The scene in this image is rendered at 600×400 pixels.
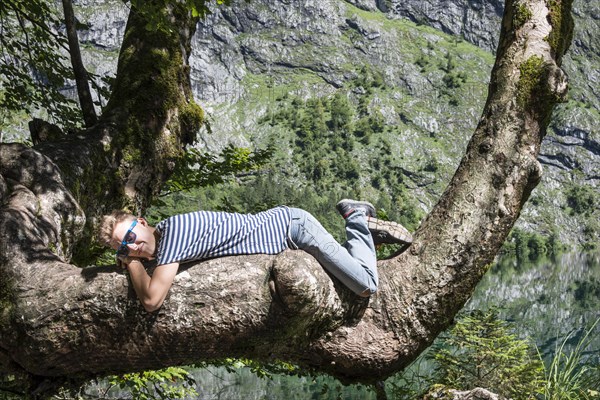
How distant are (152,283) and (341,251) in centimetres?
93

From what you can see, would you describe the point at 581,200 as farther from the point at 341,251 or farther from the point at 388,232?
the point at 341,251

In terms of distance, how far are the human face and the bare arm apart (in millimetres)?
188

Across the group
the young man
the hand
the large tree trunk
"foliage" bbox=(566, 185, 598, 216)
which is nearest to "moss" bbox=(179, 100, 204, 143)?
the large tree trunk

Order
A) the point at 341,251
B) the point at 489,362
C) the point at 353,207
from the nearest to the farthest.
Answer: the point at 341,251 → the point at 353,207 → the point at 489,362

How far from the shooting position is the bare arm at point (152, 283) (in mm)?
2438

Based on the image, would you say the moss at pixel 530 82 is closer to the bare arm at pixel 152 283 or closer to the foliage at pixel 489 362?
the bare arm at pixel 152 283

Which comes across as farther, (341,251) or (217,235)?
(341,251)

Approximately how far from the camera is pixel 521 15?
3154 millimetres

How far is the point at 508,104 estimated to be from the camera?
9.82 feet

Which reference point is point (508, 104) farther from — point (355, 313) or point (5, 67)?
point (5, 67)

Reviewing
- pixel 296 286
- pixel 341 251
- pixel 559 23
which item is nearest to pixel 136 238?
pixel 296 286

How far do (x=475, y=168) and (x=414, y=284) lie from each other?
68 cm

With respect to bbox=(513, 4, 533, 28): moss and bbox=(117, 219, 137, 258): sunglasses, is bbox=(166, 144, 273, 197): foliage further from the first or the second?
bbox=(513, 4, 533, 28): moss

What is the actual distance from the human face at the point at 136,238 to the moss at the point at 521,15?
225 centimetres
